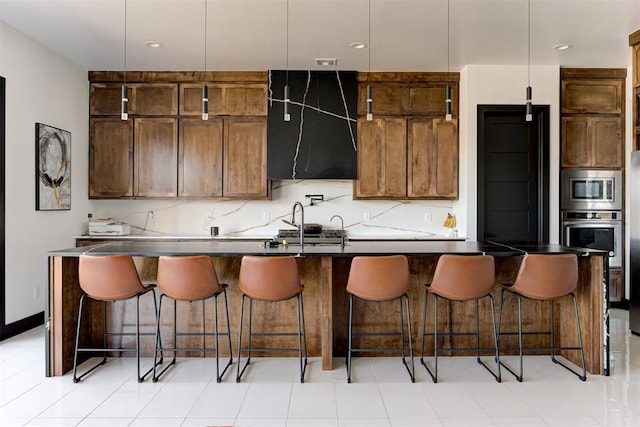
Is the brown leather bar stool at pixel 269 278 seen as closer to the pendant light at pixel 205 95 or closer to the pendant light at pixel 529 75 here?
the pendant light at pixel 205 95

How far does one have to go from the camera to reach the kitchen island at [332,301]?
3.19 m

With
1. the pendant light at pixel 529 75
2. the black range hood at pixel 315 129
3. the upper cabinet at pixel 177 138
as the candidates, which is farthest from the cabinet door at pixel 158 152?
the pendant light at pixel 529 75

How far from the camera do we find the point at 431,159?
5.42 m

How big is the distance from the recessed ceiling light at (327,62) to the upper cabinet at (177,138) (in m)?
0.80

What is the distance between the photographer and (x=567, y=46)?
455cm

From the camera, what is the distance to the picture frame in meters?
4.48

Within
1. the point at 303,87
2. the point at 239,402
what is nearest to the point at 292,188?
the point at 303,87

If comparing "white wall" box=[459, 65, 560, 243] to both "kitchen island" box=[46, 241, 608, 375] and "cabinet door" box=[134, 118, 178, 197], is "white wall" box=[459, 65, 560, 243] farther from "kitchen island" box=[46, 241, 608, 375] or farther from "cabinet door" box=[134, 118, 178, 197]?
"cabinet door" box=[134, 118, 178, 197]

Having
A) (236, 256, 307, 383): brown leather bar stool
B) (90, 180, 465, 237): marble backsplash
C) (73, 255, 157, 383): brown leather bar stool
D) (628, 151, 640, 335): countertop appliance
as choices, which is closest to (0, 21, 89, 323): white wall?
(90, 180, 465, 237): marble backsplash

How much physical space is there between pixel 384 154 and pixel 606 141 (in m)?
2.67

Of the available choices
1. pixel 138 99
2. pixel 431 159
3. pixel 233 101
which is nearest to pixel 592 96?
pixel 431 159

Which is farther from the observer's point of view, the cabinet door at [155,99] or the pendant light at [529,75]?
the cabinet door at [155,99]

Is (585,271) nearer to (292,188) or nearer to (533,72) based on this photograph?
(533,72)

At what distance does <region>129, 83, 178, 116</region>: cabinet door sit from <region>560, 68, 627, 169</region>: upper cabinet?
479cm
